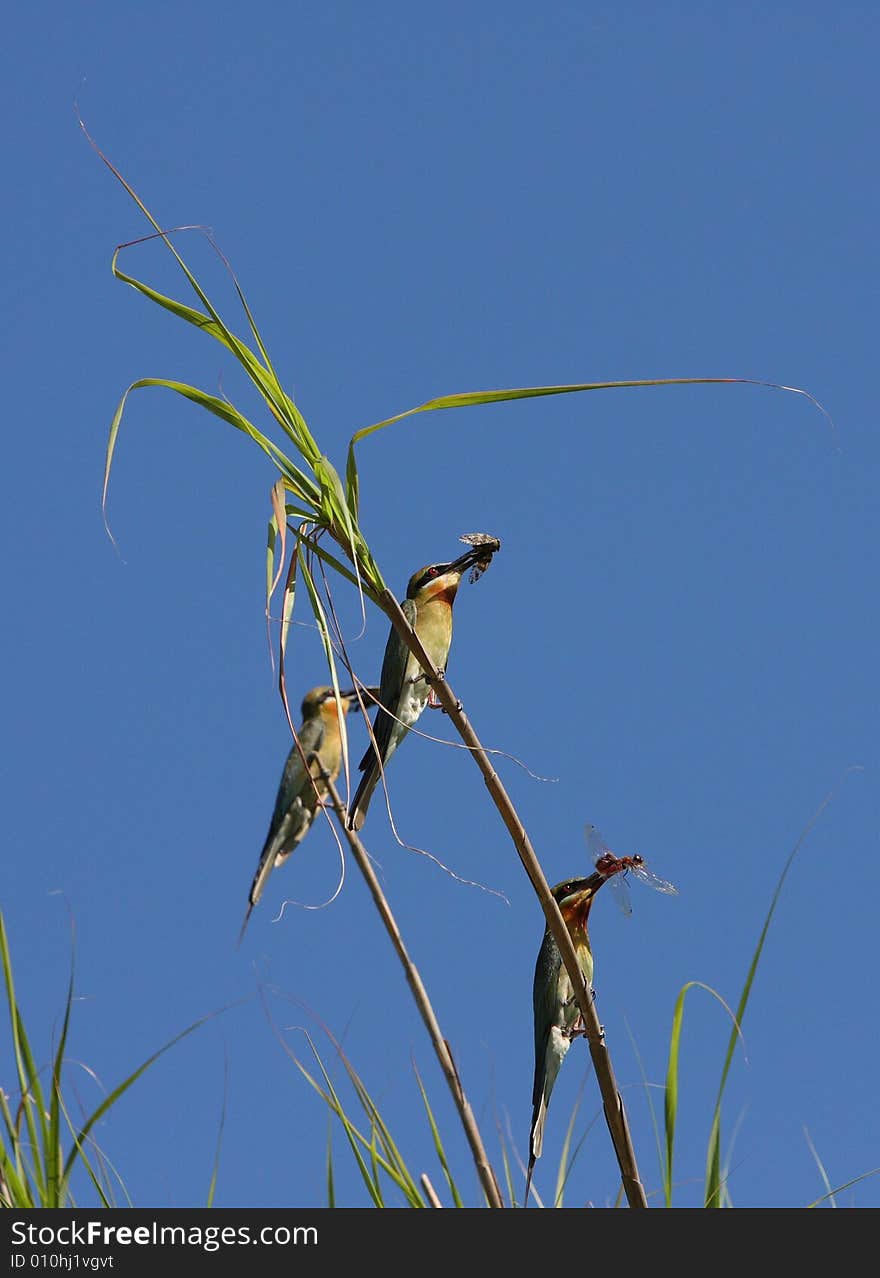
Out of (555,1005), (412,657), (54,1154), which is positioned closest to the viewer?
(54,1154)

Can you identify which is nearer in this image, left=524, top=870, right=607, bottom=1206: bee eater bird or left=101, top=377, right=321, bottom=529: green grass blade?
left=101, top=377, right=321, bottom=529: green grass blade

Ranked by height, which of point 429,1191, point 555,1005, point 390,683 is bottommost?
point 429,1191

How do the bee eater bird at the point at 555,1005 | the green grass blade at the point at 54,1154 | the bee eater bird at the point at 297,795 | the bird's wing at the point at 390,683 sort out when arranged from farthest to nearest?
the bee eater bird at the point at 297,795 < the bird's wing at the point at 390,683 < the bee eater bird at the point at 555,1005 < the green grass blade at the point at 54,1154

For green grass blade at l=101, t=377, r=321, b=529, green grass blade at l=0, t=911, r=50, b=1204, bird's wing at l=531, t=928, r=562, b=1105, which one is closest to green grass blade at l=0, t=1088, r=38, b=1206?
green grass blade at l=0, t=911, r=50, b=1204

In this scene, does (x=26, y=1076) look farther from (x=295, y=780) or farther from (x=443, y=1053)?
(x=295, y=780)

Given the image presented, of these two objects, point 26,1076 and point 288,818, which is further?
point 288,818

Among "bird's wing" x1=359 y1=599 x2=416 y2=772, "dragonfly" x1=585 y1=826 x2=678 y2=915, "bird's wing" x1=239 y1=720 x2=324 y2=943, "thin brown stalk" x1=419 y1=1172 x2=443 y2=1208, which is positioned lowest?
"thin brown stalk" x1=419 y1=1172 x2=443 y2=1208

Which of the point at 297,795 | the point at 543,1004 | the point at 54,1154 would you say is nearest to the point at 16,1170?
the point at 54,1154

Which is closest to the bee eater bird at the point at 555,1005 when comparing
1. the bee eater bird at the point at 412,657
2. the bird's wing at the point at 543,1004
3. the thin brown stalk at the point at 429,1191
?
the bird's wing at the point at 543,1004

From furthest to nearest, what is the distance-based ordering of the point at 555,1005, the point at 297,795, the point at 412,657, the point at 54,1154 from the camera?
the point at 297,795, the point at 412,657, the point at 555,1005, the point at 54,1154

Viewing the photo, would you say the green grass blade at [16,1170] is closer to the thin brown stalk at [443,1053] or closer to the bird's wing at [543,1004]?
the thin brown stalk at [443,1053]

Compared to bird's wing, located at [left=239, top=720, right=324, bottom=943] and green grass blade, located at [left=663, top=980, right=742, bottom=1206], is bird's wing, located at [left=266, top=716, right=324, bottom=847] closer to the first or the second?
bird's wing, located at [left=239, top=720, right=324, bottom=943]
